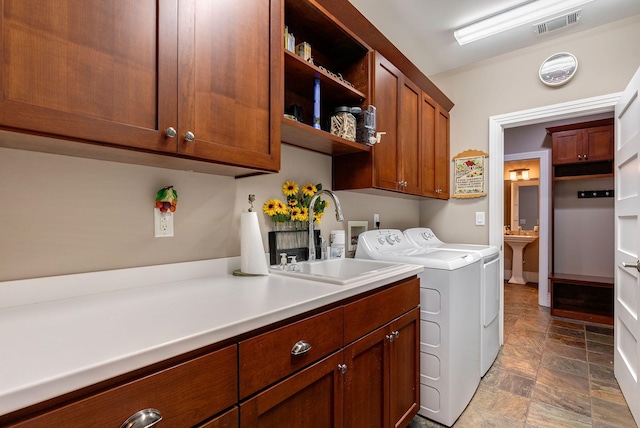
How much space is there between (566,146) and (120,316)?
15.2 feet

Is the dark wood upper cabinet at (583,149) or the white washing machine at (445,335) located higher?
the dark wood upper cabinet at (583,149)

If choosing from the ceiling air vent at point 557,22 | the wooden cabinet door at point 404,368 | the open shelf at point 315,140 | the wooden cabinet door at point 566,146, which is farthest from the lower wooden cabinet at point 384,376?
the wooden cabinet door at point 566,146

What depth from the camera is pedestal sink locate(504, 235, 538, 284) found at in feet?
16.6

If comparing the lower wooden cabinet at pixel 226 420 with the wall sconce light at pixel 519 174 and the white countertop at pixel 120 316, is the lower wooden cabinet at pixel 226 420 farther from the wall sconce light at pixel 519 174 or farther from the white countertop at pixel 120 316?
the wall sconce light at pixel 519 174

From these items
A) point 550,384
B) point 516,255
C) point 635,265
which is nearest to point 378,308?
point 635,265

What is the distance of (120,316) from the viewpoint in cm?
78

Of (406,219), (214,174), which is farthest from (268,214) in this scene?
(406,219)

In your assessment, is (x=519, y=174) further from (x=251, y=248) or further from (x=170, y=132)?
(x=170, y=132)

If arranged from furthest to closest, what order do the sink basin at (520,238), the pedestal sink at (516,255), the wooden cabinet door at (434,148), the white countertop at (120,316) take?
the pedestal sink at (516,255) < the sink basin at (520,238) < the wooden cabinet door at (434,148) < the white countertop at (120,316)

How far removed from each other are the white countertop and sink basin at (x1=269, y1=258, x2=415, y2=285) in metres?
0.05

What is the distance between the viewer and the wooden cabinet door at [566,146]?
11.9 feet

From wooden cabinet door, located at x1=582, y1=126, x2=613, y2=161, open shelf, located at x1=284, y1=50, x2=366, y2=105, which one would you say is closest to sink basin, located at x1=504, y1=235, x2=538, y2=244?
wooden cabinet door, located at x1=582, y1=126, x2=613, y2=161

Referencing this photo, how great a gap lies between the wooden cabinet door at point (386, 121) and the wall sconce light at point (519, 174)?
4304mm

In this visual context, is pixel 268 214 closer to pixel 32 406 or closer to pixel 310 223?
pixel 310 223
